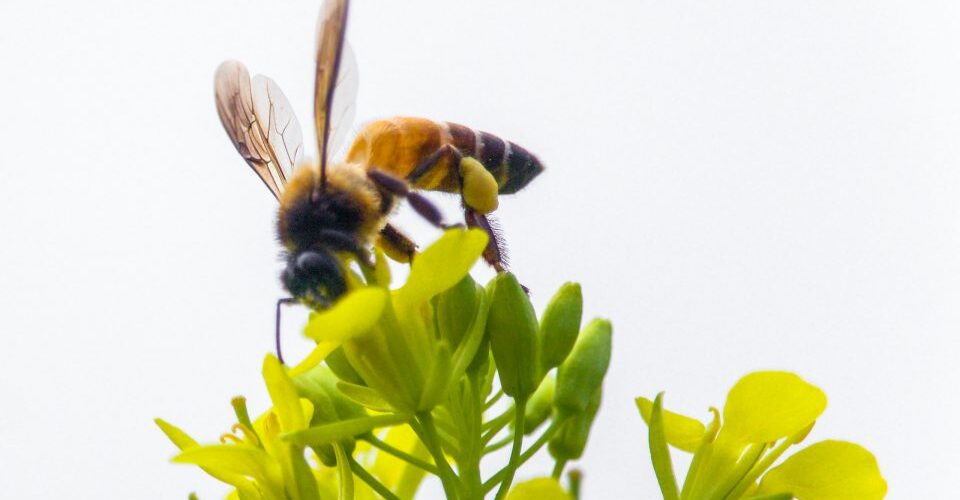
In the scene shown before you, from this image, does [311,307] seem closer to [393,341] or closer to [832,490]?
[393,341]

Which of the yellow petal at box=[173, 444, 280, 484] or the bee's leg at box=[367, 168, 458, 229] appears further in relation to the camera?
the bee's leg at box=[367, 168, 458, 229]

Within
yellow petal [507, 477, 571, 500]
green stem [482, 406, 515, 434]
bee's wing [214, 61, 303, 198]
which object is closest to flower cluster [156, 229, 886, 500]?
green stem [482, 406, 515, 434]

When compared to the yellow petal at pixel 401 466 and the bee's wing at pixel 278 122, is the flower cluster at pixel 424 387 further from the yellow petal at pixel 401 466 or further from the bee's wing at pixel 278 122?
the bee's wing at pixel 278 122

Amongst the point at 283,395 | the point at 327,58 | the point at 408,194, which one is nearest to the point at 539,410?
the point at 408,194

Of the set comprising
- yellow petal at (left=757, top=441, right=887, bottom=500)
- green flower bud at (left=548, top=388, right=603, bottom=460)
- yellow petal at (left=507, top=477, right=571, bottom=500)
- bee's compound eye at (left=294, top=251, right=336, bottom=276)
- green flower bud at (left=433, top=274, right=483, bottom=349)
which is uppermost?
bee's compound eye at (left=294, top=251, right=336, bottom=276)

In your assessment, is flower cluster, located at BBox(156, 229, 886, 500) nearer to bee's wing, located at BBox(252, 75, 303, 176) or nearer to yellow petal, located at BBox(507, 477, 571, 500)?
yellow petal, located at BBox(507, 477, 571, 500)

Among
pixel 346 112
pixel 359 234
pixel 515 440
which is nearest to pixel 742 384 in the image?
pixel 515 440

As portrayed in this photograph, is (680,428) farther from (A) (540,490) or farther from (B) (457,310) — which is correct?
(A) (540,490)
